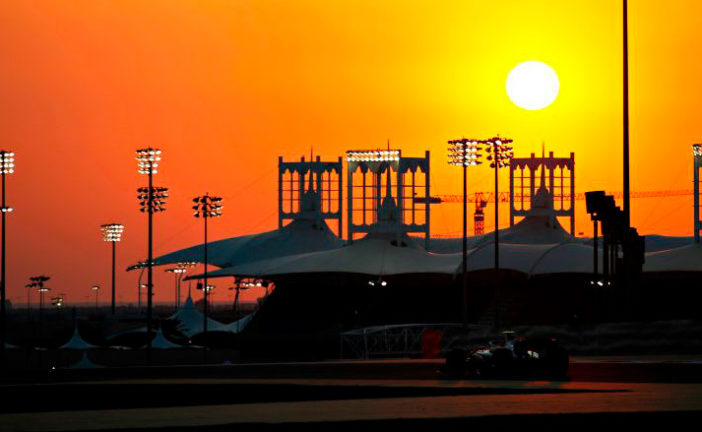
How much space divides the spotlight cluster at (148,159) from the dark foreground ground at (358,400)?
47208 millimetres

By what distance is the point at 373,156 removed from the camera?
5374 inches

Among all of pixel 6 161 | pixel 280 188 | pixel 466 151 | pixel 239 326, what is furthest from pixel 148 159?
pixel 280 188

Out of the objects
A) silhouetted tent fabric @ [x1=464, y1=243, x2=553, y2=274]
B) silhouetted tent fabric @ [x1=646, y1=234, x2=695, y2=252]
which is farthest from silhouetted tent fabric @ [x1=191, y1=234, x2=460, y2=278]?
silhouetted tent fabric @ [x1=646, y1=234, x2=695, y2=252]

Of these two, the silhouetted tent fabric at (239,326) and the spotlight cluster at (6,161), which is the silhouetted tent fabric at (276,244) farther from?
the spotlight cluster at (6,161)

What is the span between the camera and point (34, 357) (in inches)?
3561

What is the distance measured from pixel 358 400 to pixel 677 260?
85575 mm

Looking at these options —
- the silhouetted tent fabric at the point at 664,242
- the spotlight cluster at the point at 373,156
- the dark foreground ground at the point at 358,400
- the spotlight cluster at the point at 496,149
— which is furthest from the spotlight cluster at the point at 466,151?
the silhouetted tent fabric at the point at 664,242

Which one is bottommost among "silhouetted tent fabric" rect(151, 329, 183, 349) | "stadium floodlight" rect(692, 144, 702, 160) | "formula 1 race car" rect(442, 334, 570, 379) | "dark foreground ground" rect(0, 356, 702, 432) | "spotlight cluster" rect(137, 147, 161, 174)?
"silhouetted tent fabric" rect(151, 329, 183, 349)

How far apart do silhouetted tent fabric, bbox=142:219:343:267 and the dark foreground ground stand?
101 metres

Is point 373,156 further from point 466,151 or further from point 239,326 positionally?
point 466,151

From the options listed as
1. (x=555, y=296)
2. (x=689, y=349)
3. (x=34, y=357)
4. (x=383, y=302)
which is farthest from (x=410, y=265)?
(x=689, y=349)

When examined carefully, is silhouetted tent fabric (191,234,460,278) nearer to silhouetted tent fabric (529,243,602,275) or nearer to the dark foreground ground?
silhouetted tent fabric (529,243,602,275)

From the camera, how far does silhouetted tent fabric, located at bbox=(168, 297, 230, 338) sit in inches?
5044

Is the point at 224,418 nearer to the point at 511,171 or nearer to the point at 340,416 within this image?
the point at 340,416
